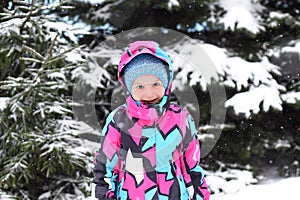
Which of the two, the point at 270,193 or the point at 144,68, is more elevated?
the point at 144,68

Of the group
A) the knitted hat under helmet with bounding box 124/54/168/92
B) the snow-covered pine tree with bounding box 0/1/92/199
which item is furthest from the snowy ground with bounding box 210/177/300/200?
the knitted hat under helmet with bounding box 124/54/168/92

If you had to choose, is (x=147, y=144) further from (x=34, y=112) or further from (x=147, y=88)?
(x=34, y=112)

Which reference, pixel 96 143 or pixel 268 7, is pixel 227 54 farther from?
pixel 96 143

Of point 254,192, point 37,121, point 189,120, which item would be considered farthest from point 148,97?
point 37,121

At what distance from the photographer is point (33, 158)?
3998mm

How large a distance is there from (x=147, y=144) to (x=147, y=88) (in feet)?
0.88

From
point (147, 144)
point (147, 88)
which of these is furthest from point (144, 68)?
point (147, 144)

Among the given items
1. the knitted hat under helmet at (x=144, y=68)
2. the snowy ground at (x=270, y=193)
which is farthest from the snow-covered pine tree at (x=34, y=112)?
the knitted hat under helmet at (x=144, y=68)

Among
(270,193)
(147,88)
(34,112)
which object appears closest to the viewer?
(147,88)

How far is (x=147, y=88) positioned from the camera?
6.56 feet

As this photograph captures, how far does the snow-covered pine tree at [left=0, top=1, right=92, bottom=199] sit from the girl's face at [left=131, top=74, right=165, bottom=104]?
1.72 m

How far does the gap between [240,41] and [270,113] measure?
1.12 meters

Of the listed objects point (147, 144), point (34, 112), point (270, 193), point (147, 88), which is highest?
point (147, 88)

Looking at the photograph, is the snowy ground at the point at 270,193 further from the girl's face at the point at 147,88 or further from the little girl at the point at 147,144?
the girl's face at the point at 147,88
